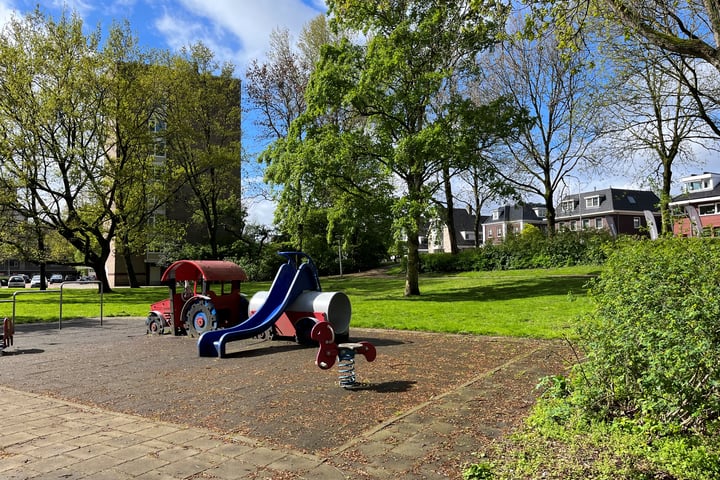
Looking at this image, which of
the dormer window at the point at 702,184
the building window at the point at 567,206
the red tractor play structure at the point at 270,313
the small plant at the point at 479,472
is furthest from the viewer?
the dormer window at the point at 702,184

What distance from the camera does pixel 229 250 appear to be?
45875 millimetres

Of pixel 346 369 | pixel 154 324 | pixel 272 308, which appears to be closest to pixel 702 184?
pixel 272 308

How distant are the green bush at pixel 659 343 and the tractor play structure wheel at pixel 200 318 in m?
9.40

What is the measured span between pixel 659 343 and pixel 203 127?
132 feet

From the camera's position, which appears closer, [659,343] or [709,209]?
[659,343]

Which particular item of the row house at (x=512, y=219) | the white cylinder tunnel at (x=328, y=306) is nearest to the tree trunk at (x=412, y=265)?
the white cylinder tunnel at (x=328, y=306)

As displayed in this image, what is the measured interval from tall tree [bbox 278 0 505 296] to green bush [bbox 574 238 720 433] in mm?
15259

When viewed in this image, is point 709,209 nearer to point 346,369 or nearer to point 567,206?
point 567,206

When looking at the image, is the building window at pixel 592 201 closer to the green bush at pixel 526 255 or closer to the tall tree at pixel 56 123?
the green bush at pixel 526 255

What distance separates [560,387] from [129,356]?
8.24 meters

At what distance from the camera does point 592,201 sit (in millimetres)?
74938

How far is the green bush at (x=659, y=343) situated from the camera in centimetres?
404

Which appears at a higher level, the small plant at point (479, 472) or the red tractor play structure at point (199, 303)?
the red tractor play structure at point (199, 303)

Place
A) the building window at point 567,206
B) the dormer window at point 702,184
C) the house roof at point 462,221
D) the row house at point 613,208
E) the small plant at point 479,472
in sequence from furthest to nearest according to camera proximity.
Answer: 1. the house roof at point 462,221
2. the row house at point 613,208
3. the dormer window at point 702,184
4. the building window at point 567,206
5. the small plant at point 479,472
